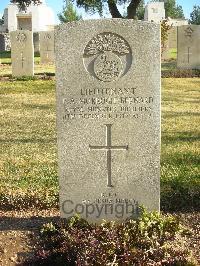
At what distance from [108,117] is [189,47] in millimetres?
18164

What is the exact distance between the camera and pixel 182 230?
430 centimetres

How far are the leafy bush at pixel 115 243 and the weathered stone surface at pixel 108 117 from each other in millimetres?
216

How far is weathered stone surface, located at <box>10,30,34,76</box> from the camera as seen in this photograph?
19453mm

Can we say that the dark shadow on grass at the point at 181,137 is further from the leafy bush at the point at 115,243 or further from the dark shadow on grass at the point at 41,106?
the dark shadow on grass at the point at 41,106

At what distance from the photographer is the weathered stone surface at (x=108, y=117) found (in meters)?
4.16

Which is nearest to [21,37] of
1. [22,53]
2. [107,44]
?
[22,53]

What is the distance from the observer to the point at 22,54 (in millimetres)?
19609

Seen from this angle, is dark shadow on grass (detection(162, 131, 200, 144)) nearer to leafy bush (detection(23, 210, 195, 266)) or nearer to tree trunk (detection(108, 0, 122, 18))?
leafy bush (detection(23, 210, 195, 266))

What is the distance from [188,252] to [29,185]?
8.04ft

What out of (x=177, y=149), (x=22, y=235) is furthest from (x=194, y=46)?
(x=22, y=235)

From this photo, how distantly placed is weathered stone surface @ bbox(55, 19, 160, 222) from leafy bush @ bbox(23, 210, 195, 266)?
0.22 metres

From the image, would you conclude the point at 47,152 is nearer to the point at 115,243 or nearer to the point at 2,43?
the point at 115,243

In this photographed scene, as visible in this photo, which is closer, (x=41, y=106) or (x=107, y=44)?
(x=107, y=44)

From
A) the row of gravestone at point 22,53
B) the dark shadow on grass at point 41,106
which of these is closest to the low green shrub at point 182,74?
the row of gravestone at point 22,53
